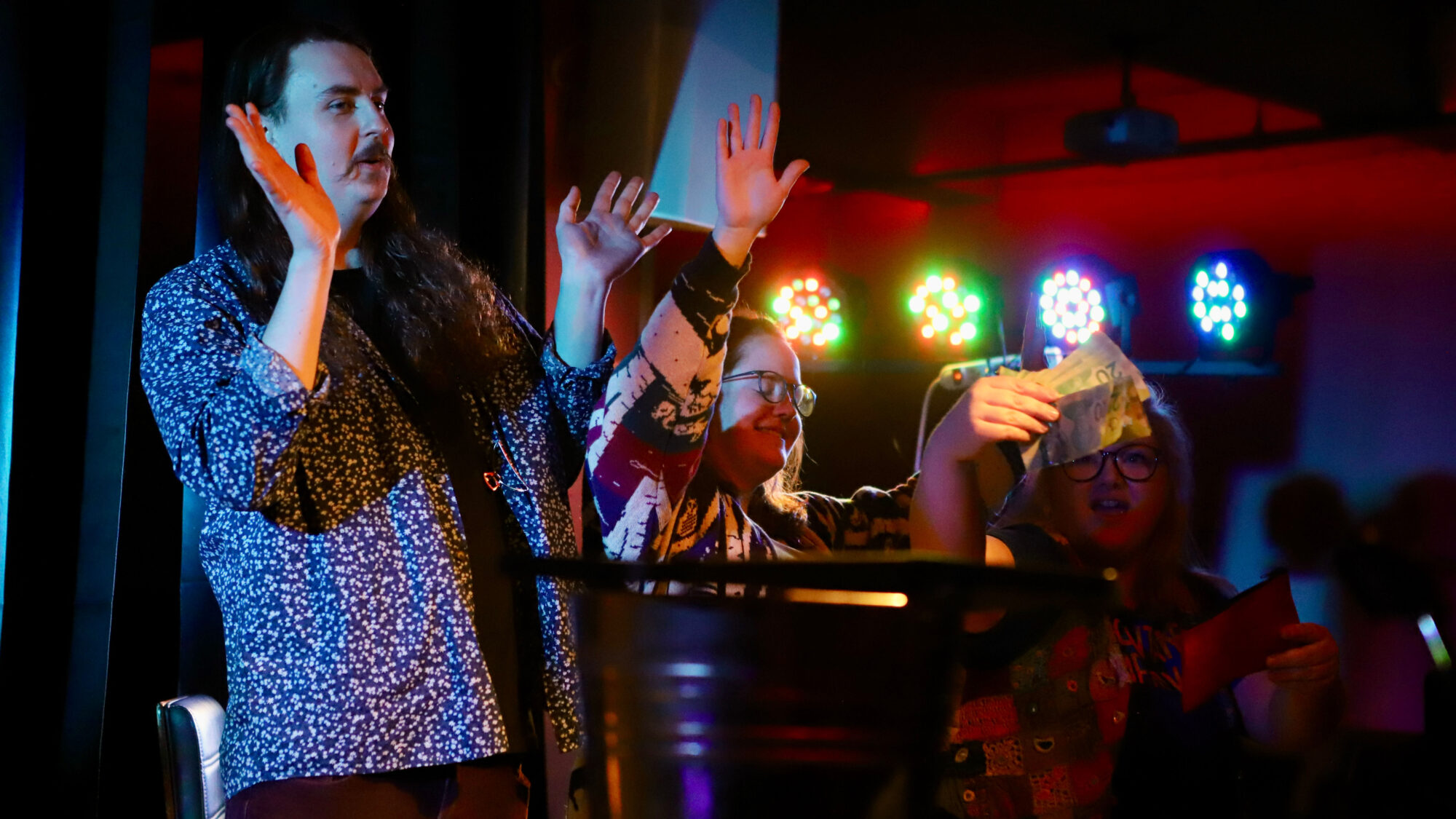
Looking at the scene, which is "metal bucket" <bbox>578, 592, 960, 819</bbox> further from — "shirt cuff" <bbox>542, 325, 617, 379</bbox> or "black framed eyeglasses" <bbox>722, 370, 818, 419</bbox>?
"black framed eyeglasses" <bbox>722, 370, 818, 419</bbox>

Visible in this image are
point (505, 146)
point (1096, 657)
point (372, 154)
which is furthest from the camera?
point (505, 146)

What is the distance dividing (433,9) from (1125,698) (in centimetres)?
180

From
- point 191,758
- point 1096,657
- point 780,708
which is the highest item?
point 780,708

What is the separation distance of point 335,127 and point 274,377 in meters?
0.40

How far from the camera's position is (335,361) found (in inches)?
48.9

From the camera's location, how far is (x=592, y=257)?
58.3 inches

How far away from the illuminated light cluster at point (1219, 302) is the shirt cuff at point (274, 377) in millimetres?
3086

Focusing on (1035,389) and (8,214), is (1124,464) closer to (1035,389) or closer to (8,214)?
(1035,389)

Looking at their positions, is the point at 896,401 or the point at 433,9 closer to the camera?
the point at 433,9

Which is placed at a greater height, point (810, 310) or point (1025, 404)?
point (810, 310)

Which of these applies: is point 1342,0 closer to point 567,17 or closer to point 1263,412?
point 1263,412

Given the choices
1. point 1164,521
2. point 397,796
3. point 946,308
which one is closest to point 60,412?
point 397,796

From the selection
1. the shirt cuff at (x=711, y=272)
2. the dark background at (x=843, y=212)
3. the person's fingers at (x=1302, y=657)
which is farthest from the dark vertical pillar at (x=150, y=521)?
the person's fingers at (x=1302, y=657)

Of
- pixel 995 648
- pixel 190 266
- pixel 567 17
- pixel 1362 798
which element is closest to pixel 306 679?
pixel 190 266
